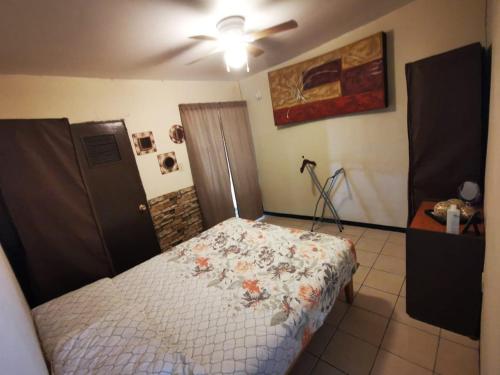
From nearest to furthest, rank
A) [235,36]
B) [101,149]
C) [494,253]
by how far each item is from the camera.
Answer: [494,253] < [235,36] < [101,149]

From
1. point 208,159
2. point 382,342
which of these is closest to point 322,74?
point 208,159

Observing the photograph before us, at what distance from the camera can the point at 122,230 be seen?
255cm

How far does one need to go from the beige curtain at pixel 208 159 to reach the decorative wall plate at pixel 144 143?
0.47m

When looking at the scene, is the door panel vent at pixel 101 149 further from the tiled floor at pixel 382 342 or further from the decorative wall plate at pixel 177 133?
the tiled floor at pixel 382 342

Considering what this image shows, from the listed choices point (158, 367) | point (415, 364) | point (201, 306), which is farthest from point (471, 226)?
point (158, 367)

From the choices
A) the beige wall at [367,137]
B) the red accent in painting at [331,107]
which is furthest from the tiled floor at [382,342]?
the red accent in painting at [331,107]

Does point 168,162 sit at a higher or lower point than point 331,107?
lower

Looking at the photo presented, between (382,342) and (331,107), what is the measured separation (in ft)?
7.89

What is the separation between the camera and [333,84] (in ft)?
8.94

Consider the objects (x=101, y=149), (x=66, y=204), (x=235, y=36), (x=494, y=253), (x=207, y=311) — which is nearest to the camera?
(x=494, y=253)

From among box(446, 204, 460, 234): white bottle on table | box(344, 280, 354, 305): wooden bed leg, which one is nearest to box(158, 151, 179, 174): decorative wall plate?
box(344, 280, 354, 305): wooden bed leg

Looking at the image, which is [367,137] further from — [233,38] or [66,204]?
[66,204]

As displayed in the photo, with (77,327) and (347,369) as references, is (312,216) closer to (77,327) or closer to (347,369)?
(347,369)

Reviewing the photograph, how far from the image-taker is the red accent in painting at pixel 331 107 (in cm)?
247
